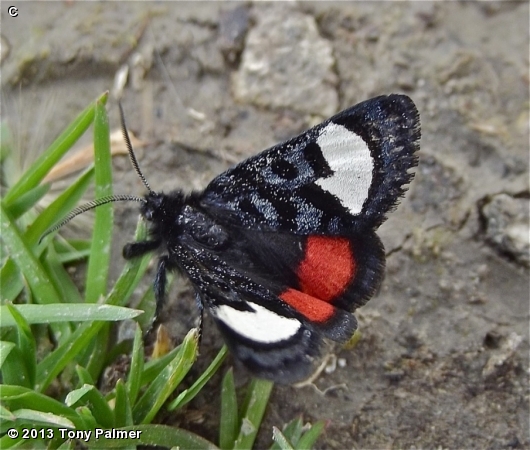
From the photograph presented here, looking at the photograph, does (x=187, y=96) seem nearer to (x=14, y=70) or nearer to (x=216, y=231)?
(x=14, y=70)

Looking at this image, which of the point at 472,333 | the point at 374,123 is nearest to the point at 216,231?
the point at 374,123

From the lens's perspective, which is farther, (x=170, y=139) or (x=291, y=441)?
(x=170, y=139)

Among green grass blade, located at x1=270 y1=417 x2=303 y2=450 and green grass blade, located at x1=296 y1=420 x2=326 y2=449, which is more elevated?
green grass blade, located at x1=296 y1=420 x2=326 y2=449

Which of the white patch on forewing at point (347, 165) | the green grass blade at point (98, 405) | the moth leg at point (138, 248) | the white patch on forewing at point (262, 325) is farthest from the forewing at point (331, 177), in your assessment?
the green grass blade at point (98, 405)

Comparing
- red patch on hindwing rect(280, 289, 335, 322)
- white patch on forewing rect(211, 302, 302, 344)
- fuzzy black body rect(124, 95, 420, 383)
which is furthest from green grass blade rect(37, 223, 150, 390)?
red patch on hindwing rect(280, 289, 335, 322)

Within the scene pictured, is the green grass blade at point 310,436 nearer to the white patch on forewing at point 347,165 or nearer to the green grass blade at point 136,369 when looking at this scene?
the green grass blade at point 136,369

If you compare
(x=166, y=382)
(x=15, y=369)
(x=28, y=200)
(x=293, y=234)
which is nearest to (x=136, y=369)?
(x=166, y=382)

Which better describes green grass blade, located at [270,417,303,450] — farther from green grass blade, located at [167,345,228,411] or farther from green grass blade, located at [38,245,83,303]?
green grass blade, located at [38,245,83,303]
